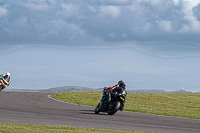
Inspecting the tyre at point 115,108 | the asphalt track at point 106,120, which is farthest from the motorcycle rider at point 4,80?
the tyre at point 115,108

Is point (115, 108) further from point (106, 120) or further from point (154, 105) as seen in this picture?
point (154, 105)

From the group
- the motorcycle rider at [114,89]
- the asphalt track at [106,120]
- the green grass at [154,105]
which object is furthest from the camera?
the green grass at [154,105]

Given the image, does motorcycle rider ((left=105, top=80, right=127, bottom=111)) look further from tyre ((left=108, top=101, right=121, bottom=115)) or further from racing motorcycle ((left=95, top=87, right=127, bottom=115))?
tyre ((left=108, top=101, right=121, bottom=115))

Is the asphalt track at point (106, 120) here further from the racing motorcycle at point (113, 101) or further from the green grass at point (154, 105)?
the green grass at point (154, 105)

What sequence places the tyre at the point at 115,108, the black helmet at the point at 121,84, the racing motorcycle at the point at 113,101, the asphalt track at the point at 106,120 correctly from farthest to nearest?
the black helmet at the point at 121,84 < the racing motorcycle at the point at 113,101 < the tyre at the point at 115,108 < the asphalt track at the point at 106,120

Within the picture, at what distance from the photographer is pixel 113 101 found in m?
17.3

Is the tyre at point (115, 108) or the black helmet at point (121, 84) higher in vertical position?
the black helmet at point (121, 84)

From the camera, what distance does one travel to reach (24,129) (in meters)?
10.7

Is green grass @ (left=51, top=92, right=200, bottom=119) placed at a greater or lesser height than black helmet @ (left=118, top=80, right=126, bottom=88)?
lesser

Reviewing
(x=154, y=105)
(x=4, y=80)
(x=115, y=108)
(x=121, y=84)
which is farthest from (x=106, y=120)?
(x=154, y=105)

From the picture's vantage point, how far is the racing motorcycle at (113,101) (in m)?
16.9

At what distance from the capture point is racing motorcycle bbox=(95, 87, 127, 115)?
55.4ft

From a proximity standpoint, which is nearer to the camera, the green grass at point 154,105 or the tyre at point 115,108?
the tyre at point 115,108

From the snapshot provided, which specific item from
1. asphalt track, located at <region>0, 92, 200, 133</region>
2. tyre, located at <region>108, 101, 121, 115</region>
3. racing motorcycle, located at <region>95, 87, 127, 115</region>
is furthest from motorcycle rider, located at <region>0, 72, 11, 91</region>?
tyre, located at <region>108, 101, 121, 115</region>
